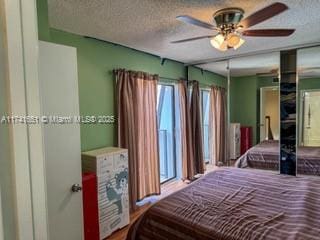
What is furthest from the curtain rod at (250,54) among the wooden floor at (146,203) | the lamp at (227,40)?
the wooden floor at (146,203)

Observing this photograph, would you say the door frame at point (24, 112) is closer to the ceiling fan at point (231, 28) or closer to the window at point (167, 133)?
the ceiling fan at point (231, 28)

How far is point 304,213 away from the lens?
1.85m

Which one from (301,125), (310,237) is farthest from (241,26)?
(301,125)

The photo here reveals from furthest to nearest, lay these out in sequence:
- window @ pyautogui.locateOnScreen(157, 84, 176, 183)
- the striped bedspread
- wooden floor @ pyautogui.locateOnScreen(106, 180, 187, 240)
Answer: window @ pyautogui.locateOnScreen(157, 84, 176, 183) < wooden floor @ pyautogui.locateOnScreen(106, 180, 187, 240) < the striped bedspread

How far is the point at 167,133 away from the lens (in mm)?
4648

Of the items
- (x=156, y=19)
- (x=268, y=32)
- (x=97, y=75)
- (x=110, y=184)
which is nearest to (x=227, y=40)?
(x=268, y=32)

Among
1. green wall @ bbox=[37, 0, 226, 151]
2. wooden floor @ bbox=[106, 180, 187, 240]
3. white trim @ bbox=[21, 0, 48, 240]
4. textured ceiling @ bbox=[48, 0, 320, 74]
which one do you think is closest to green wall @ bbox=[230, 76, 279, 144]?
textured ceiling @ bbox=[48, 0, 320, 74]

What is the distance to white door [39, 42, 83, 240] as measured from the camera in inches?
67.9

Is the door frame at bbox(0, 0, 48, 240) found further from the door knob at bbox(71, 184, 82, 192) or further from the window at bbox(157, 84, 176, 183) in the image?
the window at bbox(157, 84, 176, 183)

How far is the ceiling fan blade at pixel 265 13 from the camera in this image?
5.48ft

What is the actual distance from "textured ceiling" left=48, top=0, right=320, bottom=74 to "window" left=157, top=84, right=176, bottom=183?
129 cm

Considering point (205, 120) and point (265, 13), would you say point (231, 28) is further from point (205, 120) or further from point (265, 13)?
point (205, 120)

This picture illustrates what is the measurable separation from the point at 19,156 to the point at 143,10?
1.96 meters

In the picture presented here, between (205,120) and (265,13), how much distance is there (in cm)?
339
